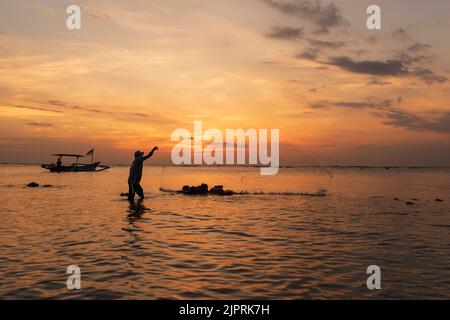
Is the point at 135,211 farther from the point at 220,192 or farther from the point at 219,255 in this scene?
the point at 220,192

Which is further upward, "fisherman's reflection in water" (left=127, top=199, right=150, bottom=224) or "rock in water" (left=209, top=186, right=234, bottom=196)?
"rock in water" (left=209, top=186, right=234, bottom=196)

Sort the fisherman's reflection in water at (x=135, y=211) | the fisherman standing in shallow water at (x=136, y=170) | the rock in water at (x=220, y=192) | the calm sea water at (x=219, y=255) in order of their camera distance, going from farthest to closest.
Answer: the rock in water at (x=220, y=192), the fisherman standing in shallow water at (x=136, y=170), the fisherman's reflection in water at (x=135, y=211), the calm sea water at (x=219, y=255)

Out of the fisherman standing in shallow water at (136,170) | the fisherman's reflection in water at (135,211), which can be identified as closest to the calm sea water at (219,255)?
the fisherman's reflection in water at (135,211)

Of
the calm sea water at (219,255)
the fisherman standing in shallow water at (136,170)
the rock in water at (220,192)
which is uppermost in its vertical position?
the fisherman standing in shallow water at (136,170)

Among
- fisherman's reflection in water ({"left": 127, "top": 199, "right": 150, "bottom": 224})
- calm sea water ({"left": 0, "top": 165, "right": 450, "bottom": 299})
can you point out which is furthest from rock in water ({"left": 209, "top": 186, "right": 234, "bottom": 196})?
calm sea water ({"left": 0, "top": 165, "right": 450, "bottom": 299})

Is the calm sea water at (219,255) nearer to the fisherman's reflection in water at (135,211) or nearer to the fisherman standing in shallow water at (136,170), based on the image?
the fisherman's reflection in water at (135,211)

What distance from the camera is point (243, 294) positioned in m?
7.65

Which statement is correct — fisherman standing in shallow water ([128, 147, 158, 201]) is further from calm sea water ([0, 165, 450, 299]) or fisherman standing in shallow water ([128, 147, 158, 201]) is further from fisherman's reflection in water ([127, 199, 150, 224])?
calm sea water ([0, 165, 450, 299])

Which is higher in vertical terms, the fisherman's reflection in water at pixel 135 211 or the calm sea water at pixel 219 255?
the fisherman's reflection in water at pixel 135 211

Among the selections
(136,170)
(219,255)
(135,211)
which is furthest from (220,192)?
(219,255)

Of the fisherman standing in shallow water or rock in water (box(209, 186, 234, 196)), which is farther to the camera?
rock in water (box(209, 186, 234, 196))

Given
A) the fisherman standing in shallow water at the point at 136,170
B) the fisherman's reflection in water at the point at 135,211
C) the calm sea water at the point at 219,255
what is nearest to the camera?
the calm sea water at the point at 219,255
